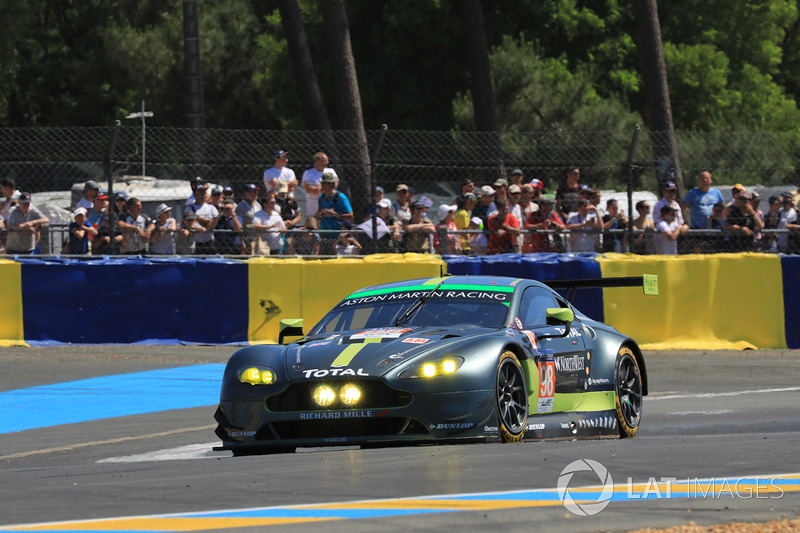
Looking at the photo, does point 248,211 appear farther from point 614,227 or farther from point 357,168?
point 614,227

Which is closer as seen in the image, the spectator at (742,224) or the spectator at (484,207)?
the spectator at (742,224)

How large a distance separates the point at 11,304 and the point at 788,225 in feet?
32.5

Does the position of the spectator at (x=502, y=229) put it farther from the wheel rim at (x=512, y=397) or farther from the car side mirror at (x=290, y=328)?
the wheel rim at (x=512, y=397)

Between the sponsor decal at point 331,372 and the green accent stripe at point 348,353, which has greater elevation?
the green accent stripe at point 348,353

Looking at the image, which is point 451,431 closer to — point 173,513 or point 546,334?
point 546,334

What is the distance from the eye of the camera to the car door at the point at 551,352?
8.44m

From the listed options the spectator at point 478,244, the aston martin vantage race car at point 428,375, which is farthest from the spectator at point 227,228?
the aston martin vantage race car at point 428,375

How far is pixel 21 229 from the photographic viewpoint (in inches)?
600

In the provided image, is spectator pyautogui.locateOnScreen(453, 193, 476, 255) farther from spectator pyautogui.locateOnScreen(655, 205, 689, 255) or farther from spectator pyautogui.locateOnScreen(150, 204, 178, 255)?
spectator pyautogui.locateOnScreen(150, 204, 178, 255)

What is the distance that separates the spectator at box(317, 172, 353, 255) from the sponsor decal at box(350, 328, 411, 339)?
24.0 feet

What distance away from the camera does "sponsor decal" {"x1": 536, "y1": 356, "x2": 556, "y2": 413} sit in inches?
328

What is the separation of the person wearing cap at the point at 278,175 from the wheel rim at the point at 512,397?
8.49m

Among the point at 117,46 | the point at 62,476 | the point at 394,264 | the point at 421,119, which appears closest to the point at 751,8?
the point at 421,119

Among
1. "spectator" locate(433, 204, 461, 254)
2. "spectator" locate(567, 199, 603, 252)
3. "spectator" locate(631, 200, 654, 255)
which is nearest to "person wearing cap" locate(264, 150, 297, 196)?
"spectator" locate(433, 204, 461, 254)
